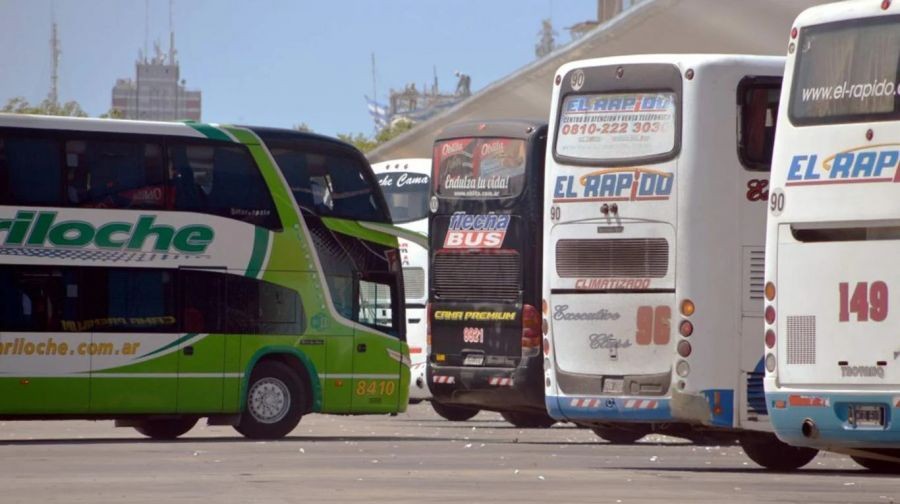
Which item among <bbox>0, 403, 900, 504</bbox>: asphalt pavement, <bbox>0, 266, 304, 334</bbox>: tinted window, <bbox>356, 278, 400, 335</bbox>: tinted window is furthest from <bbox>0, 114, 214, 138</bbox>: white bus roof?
<bbox>0, 403, 900, 504</bbox>: asphalt pavement

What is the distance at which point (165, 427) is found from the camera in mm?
27812

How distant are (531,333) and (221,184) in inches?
165

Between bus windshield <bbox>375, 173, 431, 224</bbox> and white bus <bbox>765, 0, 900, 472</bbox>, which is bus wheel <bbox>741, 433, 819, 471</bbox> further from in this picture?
bus windshield <bbox>375, 173, 431, 224</bbox>

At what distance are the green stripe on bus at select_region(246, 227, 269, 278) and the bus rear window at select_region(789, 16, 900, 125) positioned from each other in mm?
10294

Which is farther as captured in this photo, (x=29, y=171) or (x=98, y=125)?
(x=98, y=125)

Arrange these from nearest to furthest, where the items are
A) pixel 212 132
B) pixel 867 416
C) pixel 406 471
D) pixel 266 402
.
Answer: pixel 867 416, pixel 406 471, pixel 212 132, pixel 266 402

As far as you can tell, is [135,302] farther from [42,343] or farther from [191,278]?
[42,343]

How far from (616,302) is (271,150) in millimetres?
7258

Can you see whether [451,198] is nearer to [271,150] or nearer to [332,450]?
[271,150]

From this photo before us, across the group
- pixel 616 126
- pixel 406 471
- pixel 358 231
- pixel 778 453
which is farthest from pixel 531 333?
pixel 406 471

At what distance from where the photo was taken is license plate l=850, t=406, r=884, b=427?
16.7 meters

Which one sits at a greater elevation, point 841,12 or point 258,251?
point 841,12

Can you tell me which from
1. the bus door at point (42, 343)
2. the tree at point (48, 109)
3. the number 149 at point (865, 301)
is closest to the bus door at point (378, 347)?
the bus door at point (42, 343)

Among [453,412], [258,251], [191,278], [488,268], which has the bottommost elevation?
[453,412]
